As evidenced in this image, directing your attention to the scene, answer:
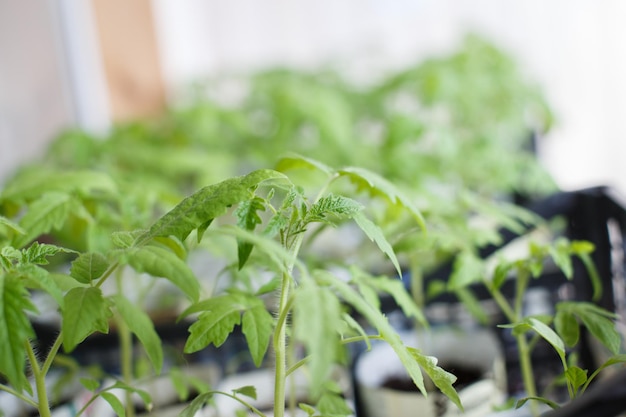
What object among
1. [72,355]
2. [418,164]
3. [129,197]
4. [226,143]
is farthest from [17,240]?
[226,143]

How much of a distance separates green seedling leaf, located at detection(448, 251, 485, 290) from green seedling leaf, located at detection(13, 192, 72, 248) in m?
0.35

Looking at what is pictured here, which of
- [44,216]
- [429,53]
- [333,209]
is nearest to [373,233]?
[333,209]

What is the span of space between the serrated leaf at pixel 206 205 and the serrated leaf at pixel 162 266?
1cm

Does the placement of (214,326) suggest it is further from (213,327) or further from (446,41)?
(446,41)

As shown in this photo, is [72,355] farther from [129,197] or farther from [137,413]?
[129,197]

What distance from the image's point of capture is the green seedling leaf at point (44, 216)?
0.52 meters

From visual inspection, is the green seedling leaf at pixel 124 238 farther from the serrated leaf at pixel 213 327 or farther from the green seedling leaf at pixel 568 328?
the green seedling leaf at pixel 568 328

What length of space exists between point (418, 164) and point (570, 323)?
18.7 inches

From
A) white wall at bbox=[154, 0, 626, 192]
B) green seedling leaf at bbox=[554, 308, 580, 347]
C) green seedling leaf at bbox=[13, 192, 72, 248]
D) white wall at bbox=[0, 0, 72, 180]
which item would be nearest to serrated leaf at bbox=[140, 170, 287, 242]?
green seedling leaf at bbox=[13, 192, 72, 248]

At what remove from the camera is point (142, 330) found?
1.47 feet

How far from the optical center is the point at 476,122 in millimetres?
1186

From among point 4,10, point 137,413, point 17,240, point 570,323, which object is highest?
point 4,10

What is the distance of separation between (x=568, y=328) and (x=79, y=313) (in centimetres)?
36

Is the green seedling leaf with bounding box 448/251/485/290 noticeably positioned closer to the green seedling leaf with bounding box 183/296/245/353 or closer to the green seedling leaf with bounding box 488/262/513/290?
the green seedling leaf with bounding box 488/262/513/290
